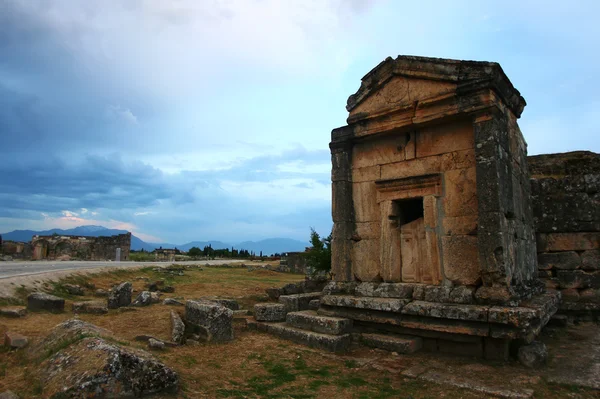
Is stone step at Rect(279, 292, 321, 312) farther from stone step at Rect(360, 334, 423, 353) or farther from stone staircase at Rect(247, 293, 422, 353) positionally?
stone step at Rect(360, 334, 423, 353)

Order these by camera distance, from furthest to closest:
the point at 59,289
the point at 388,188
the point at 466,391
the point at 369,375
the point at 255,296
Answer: the point at 255,296 → the point at 59,289 → the point at 388,188 → the point at 369,375 → the point at 466,391

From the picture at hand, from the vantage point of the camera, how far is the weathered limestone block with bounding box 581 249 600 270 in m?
8.70

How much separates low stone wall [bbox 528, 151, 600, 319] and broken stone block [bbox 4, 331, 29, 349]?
10.1m

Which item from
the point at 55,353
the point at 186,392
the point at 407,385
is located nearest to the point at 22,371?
the point at 55,353

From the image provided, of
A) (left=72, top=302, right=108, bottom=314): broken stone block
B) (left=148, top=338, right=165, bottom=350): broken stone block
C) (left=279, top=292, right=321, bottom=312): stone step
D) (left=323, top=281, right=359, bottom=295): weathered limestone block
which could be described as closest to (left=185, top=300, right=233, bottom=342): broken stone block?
(left=148, top=338, right=165, bottom=350): broken stone block

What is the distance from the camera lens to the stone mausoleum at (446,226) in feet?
21.4

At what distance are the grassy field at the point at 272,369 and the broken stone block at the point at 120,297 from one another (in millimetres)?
980

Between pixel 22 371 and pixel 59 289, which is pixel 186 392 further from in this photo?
pixel 59 289

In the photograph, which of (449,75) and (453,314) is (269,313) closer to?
(453,314)

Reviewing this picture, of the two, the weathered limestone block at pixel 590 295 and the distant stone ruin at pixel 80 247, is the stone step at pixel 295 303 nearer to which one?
the weathered limestone block at pixel 590 295

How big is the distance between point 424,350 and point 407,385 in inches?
64.3

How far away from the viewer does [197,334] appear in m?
7.11

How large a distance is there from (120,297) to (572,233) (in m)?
10.5

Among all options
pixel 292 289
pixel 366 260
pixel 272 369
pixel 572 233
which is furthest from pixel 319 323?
pixel 572 233
